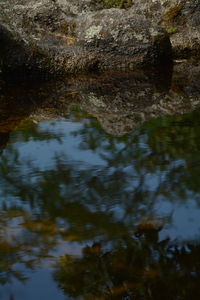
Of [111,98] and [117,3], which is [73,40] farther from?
[117,3]

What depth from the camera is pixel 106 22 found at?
8477 mm

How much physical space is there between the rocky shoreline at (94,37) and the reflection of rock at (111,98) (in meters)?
0.45

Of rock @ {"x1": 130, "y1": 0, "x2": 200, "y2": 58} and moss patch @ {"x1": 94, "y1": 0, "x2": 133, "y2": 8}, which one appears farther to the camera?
moss patch @ {"x1": 94, "y1": 0, "x2": 133, "y2": 8}

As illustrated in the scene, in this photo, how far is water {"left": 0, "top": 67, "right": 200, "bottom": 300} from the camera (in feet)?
7.84

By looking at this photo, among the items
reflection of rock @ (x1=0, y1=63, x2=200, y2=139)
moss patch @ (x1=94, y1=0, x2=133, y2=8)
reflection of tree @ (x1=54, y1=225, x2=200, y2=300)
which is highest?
reflection of tree @ (x1=54, y1=225, x2=200, y2=300)

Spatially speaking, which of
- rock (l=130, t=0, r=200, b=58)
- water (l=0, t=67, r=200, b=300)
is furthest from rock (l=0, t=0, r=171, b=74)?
water (l=0, t=67, r=200, b=300)

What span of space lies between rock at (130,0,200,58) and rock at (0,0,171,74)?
754mm

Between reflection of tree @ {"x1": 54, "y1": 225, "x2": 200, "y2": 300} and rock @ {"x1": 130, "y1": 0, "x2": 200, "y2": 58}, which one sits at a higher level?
reflection of tree @ {"x1": 54, "y1": 225, "x2": 200, "y2": 300}

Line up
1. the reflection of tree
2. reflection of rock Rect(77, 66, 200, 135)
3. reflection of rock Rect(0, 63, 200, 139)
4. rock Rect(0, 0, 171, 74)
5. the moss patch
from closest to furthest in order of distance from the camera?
the reflection of tree, reflection of rock Rect(77, 66, 200, 135), reflection of rock Rect(0, 63, 200, 139), rock Rect(0, 0, 171, 74), the moss patch

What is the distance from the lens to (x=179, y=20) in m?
9.66

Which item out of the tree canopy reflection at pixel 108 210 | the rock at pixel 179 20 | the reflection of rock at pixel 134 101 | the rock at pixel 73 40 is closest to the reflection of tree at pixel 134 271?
the tree canopy reflection at pixel 108 210

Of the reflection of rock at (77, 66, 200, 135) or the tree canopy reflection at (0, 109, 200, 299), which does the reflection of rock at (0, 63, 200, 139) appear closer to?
the reflection of rock at (77, 66, 200, 135)

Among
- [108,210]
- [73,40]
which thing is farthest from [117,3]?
A: [108,210]

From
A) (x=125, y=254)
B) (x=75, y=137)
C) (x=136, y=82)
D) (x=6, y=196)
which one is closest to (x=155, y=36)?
(x=136, y=82)
